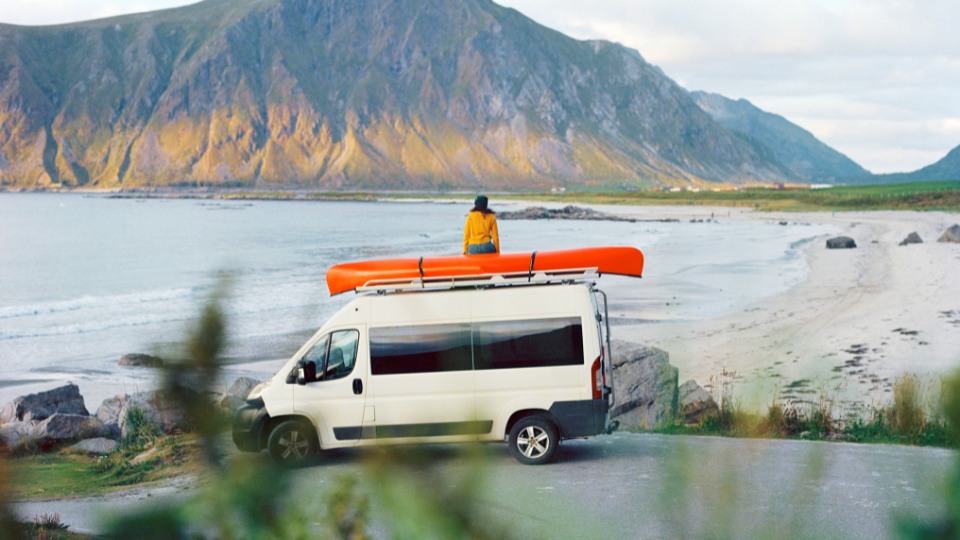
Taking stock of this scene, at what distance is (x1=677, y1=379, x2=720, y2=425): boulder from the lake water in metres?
5.50

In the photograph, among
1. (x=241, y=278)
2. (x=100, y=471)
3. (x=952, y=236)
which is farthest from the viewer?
(x=952, y=236)

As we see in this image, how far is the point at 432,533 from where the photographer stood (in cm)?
132

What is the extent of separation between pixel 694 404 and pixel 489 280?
5.00 metres

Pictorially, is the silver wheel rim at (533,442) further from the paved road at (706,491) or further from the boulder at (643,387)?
the paved road at (706,491)

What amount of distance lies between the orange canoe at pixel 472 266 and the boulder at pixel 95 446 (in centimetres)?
511

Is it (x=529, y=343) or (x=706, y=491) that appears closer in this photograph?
(x=706, y=491)

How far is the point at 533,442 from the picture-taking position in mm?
10961

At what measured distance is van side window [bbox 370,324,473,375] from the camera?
10.7 meters

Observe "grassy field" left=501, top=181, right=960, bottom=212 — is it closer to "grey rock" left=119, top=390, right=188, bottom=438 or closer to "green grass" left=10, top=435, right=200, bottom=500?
"green grass" left=10, top=435, right=200, bottom=500

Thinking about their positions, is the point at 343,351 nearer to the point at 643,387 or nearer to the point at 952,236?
the point at 643,387

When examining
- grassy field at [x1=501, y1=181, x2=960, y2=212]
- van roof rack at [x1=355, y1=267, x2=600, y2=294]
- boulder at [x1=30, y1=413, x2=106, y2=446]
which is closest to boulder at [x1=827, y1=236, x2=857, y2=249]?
grassy field at [x1=501, y1=181, x2=960, y2=212]

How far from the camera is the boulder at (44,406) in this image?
17.8 metres

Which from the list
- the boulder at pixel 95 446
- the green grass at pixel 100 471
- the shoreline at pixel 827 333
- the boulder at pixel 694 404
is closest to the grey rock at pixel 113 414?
the boulder at pixel 95 446

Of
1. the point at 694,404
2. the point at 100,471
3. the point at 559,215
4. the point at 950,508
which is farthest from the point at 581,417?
the point at 559,215
